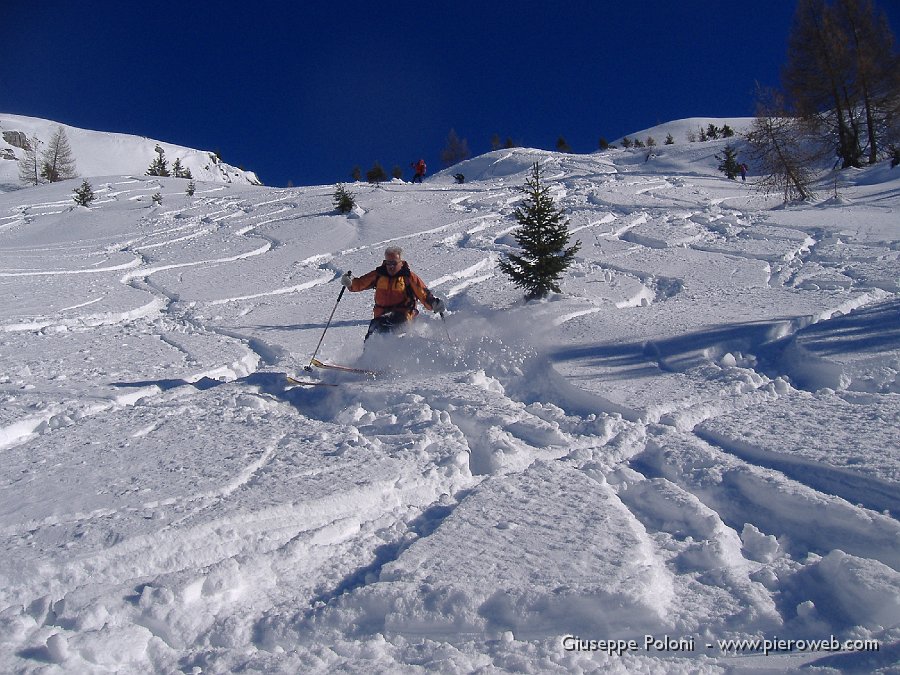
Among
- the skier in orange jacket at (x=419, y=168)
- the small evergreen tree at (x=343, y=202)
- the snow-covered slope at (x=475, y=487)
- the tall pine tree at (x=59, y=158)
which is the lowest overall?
the snow-covered slope at (x=475, y=487)

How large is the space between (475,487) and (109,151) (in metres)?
103

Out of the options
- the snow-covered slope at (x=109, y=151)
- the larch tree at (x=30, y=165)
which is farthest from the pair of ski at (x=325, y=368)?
the snow-covered slope at (x=109, y=151)

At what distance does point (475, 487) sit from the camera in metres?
3.66

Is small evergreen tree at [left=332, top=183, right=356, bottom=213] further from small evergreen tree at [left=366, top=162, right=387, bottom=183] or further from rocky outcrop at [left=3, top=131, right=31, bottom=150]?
rocky outcrop at [left=3, top=131, right=31, bottom=150]

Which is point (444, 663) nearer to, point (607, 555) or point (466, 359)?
point (607, 555)

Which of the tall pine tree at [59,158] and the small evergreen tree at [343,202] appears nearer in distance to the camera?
the small evergreen tree at [343,202]

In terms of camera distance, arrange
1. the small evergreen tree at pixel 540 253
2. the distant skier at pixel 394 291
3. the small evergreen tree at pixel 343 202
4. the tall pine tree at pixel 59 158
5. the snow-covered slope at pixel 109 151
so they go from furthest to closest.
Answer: the snow-covered slope at pixel 109 151 → the tall pine tree at pixel 59 158 → the small evergreen tree at pixel 343 202 → the small evergreen tree at pixel 540 253 → the distant skier at pixel 394 291

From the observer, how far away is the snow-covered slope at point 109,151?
80.5 metres

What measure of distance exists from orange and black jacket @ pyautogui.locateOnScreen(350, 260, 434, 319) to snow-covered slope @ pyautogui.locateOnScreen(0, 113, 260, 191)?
82774 millimetres

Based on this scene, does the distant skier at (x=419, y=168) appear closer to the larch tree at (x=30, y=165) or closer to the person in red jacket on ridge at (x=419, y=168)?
the person in red jacket on ridge at (x=419, y=168)

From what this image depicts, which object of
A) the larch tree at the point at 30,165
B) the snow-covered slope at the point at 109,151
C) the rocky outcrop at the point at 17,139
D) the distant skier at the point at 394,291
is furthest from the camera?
the snow-covered slope at the point at 109,151

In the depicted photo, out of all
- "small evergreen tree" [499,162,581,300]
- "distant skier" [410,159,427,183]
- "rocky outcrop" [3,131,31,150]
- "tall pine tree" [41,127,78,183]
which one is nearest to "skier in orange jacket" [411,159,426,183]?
"distant skier" [410,159,427,183]

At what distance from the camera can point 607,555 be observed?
2.83 m

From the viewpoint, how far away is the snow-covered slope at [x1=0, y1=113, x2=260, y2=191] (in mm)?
80500
